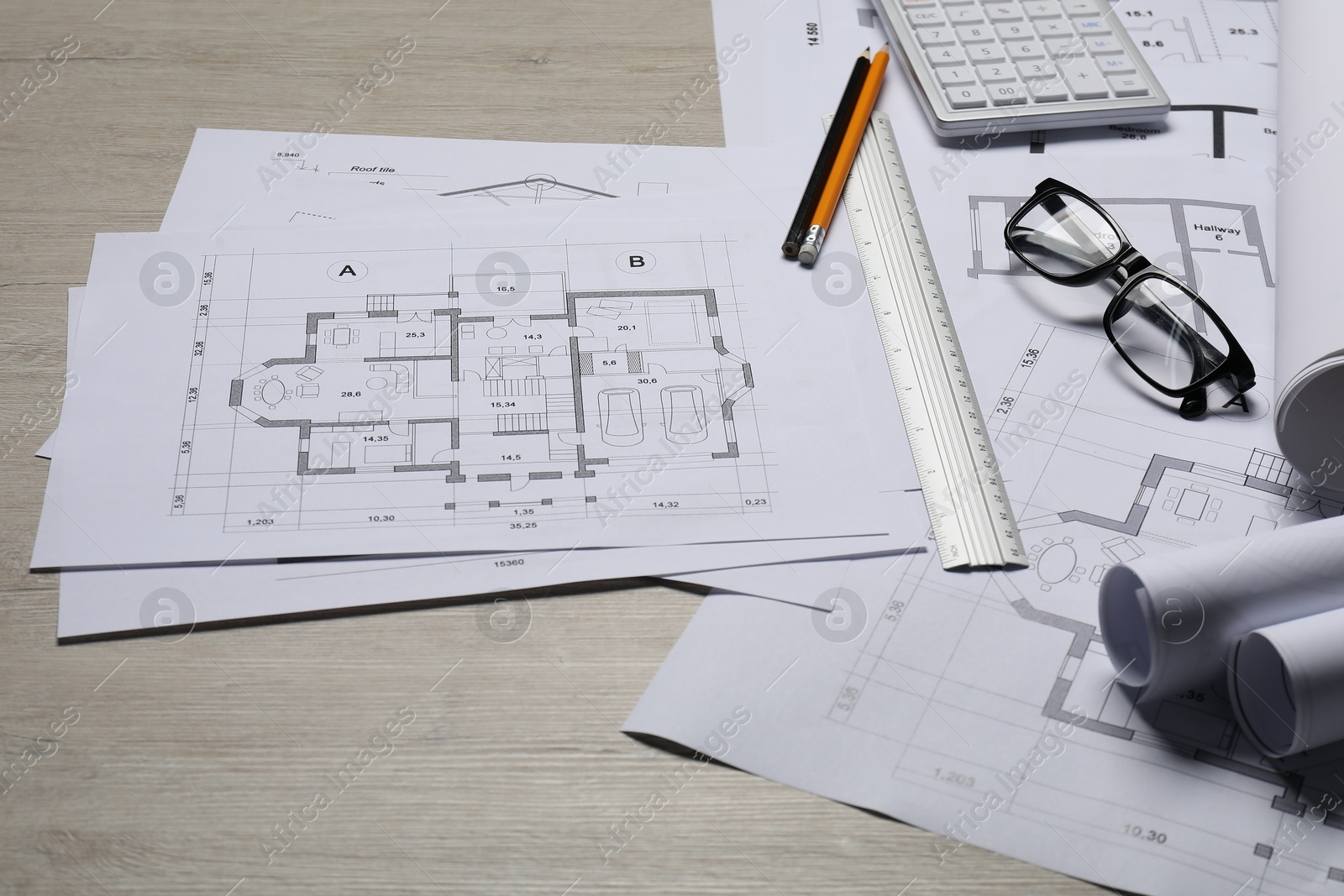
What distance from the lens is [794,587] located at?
1.88 ft

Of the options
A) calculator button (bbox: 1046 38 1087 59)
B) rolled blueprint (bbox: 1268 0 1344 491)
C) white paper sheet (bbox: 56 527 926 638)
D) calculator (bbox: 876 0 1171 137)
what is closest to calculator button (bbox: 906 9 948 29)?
calculator (bbox: 876 0 1171 137)

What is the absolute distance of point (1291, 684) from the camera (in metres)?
0.47

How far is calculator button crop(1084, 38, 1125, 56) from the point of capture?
879 millimetres

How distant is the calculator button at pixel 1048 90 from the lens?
2.76ft

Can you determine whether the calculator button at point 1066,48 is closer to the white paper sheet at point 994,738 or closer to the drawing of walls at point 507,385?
the drawing of walls at point 507,385

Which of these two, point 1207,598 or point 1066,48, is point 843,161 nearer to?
point 1066,48

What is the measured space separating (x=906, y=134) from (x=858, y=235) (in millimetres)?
151

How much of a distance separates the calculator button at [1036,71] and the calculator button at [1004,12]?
63 millimetres

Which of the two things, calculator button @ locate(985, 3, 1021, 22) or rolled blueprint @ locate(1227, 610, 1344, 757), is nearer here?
rolled blueprint @ locate(1227, 610, 1344, 757)

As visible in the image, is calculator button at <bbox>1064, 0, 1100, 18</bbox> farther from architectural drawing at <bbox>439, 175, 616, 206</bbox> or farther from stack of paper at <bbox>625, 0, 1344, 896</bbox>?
architectural drawing at <bbox>439, 175, 616, 206</bbox>

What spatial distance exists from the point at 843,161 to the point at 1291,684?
514mm

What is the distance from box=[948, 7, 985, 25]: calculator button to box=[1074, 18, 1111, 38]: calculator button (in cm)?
9

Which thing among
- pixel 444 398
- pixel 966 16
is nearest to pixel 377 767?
pixel 444 398

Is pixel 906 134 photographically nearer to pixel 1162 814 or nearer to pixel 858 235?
pixel 858 235
